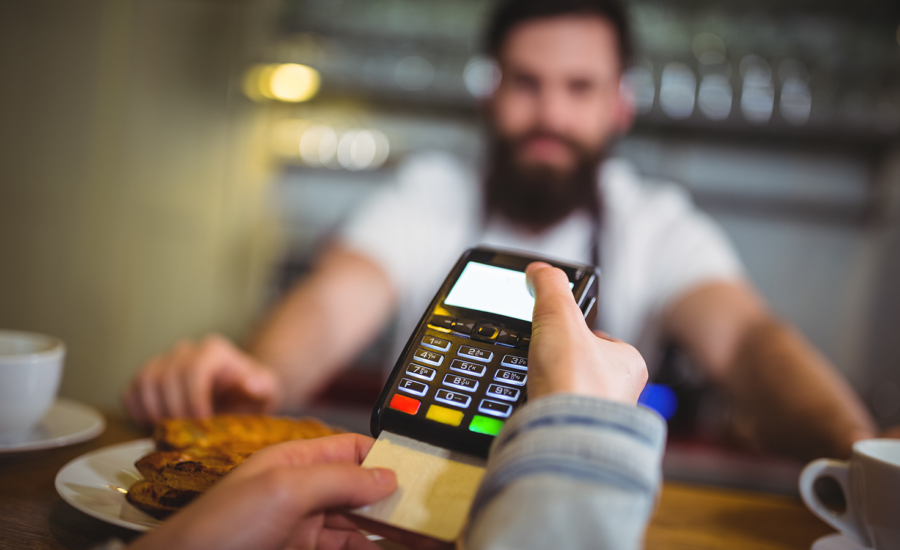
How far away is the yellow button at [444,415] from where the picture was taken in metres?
0.31

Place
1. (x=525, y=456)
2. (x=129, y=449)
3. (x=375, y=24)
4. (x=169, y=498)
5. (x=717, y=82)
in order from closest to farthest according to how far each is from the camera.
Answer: (x=525, y=456) < (x=169, y=498) < (x=129, y=449) < (x=717, y=82) < (x=375, y=24)

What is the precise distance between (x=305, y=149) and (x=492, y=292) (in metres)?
1.64

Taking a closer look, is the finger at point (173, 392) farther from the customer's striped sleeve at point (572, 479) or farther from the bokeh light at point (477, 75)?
the bokeh light at point (477, 75)

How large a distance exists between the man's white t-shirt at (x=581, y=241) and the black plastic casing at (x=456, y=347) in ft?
2.70

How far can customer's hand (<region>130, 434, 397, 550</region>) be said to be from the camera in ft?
0.84

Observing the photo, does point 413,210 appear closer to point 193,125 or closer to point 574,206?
point 574,206

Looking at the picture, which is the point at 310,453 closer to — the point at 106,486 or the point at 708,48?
the point at 106,486

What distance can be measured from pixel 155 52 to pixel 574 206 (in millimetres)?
1381

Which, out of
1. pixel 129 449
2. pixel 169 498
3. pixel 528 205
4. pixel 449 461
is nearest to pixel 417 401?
pixel 449 461

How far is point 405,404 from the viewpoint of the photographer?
33 cm

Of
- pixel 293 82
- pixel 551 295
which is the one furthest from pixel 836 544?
pixel 293 82

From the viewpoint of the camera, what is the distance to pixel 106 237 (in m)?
1.94

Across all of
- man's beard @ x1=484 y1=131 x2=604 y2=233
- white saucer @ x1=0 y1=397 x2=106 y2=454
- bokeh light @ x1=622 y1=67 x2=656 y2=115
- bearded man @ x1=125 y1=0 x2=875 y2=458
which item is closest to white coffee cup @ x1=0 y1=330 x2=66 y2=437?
white saucer @ x1=0 y1=397 x2=106 y2=454

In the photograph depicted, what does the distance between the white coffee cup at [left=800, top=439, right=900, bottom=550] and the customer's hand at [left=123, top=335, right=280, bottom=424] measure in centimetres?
49
